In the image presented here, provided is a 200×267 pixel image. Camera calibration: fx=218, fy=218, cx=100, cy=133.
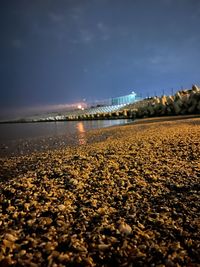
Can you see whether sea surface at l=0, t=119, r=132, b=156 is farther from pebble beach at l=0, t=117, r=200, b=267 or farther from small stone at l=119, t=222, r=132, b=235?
small stone at l=119, t=222, r=132, b=235

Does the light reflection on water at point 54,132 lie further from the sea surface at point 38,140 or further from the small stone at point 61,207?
the small stone at point 61,207

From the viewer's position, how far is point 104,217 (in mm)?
3059

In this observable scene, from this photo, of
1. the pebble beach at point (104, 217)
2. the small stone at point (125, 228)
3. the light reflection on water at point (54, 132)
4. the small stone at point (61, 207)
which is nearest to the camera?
the pebble beach at point (104, 217)

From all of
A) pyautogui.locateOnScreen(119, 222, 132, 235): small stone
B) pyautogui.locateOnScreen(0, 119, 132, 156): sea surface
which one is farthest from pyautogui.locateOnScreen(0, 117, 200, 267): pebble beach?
pyautogui.locateOnScreen(0, 119, 132, 156): sea surface

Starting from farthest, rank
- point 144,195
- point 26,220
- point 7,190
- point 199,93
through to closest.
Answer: point 199,93 < point 7,190 < point 144,195 < point 26,220

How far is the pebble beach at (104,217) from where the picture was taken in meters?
2.27

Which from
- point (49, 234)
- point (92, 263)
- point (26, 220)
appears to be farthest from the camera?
point (26, 220)

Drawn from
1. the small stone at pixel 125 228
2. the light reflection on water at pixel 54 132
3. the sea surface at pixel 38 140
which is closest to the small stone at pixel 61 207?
the small stone at pixel 125 228

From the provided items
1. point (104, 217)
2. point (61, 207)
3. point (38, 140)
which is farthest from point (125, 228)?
point (38, 140)

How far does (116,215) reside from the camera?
3.12 metres

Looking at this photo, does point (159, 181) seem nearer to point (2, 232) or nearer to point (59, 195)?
point (59, 195)

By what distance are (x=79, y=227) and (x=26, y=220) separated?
804 millimetres

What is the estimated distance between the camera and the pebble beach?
2271 mm

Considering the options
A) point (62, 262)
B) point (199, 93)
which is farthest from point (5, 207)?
point (199, 93)
